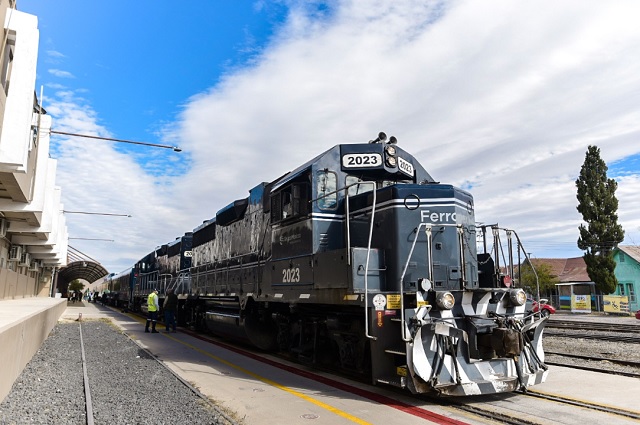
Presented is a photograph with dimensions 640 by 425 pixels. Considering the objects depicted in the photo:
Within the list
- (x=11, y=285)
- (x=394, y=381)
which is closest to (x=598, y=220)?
(x=394, y=381)

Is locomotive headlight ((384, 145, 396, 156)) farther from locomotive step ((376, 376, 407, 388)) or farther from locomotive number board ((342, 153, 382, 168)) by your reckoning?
locomotive step ((376, 376, 407, 388))

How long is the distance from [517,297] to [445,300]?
1285mm

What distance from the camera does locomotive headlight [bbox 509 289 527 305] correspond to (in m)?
6.31

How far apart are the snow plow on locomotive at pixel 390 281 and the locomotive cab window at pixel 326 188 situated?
0.05 feet

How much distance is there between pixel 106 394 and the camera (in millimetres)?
6238

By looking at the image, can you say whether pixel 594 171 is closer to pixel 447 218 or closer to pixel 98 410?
pixel 447 218

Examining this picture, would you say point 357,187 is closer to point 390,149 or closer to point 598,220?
point 390,149

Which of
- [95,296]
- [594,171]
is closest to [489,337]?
[594,171]

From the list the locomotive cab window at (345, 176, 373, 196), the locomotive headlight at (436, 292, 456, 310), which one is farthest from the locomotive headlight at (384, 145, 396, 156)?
the locomotive headlight at (436, 292, 456, 310)

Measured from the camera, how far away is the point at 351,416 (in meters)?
5.15

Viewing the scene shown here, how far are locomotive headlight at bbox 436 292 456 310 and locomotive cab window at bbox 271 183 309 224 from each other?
2611 millimetres

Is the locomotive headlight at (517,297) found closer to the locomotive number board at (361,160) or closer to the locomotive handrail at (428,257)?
the locomotive handrail at (428,257)

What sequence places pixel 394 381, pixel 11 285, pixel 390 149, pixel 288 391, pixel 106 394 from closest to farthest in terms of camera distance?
pixel 394 381 → pixel 106 394 → pixel 288 391 → pixel 390 149 → pixel 11 285

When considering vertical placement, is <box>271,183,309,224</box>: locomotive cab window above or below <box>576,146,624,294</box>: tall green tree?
below
